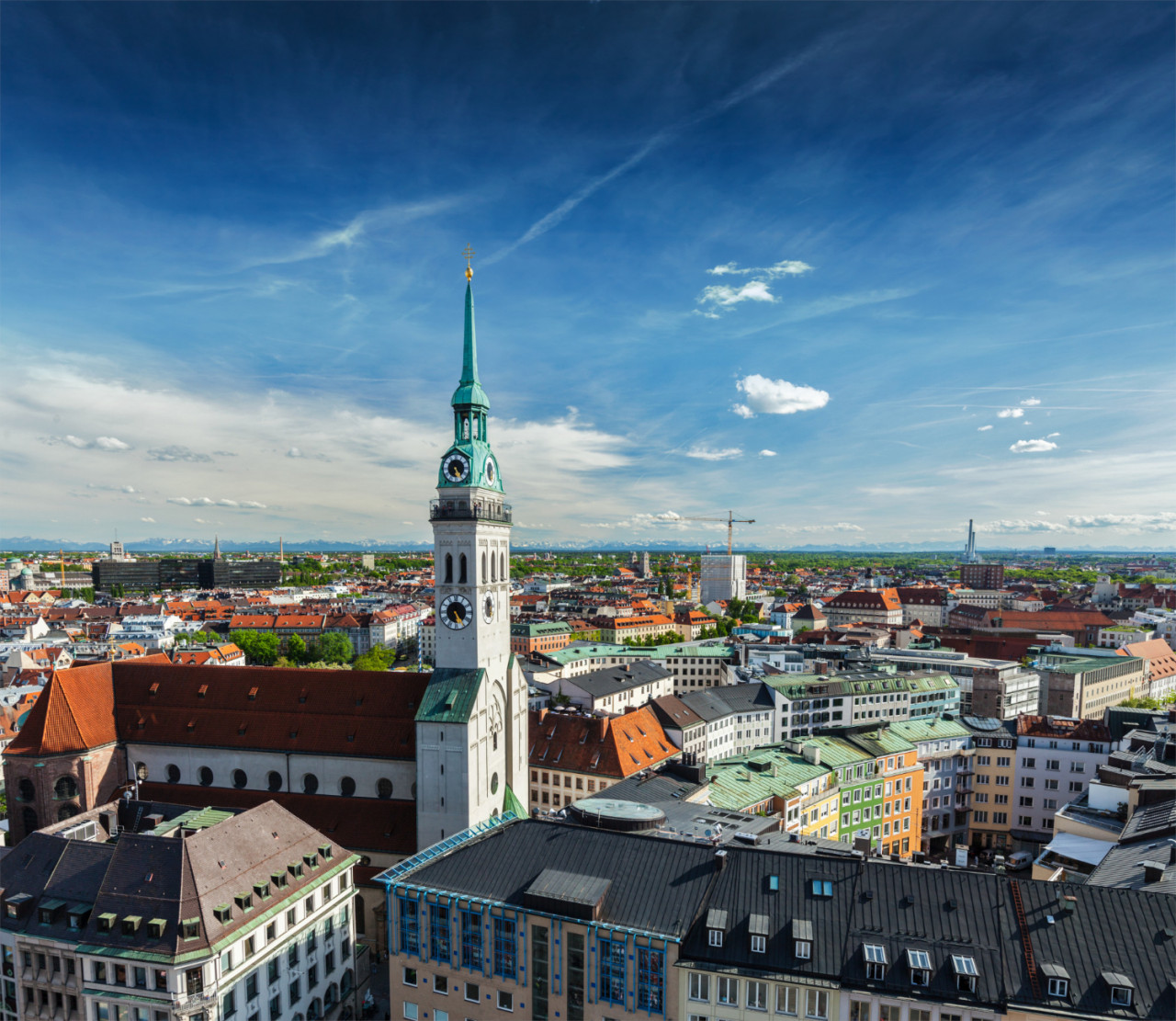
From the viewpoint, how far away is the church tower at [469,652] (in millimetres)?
53688

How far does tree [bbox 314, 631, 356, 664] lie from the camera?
6747 inches

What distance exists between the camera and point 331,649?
563 ft

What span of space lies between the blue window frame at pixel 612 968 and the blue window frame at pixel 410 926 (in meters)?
9.07

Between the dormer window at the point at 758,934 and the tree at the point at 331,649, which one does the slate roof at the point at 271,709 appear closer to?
the dormer window at the point at 758,934

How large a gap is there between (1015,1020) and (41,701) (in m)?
65.2

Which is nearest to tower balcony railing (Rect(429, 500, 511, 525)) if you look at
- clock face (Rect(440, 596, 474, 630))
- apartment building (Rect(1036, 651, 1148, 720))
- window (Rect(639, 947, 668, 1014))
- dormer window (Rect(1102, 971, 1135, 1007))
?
clock face (Rect(440, 596, 474, 630))

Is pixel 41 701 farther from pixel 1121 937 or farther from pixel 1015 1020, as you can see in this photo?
pixel 1121 937

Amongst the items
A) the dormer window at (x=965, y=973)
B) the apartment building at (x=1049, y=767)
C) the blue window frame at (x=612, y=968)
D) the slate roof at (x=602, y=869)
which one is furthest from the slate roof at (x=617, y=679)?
the dormer window at (x=965, y=973)

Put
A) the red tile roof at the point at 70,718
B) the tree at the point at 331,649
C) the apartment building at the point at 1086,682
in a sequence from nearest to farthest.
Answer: the red tile roof at the point at 70,718, the apartment building at the point at 1086,682, the tree at the point at 331,649

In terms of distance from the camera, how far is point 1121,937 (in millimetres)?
31562

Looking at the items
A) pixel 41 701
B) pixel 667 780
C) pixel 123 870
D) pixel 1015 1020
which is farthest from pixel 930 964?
pixel 41 701

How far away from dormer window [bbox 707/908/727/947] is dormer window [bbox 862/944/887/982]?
5.82m

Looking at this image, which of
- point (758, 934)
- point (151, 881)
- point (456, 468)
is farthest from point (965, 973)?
point (456, 468)

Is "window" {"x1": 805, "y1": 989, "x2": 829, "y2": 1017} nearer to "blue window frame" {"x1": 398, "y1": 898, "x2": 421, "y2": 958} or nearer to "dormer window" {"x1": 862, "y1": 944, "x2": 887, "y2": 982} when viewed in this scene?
"dormer window" {"x1": 862, "y1": 944, "x2": 887, "y2": 982}
